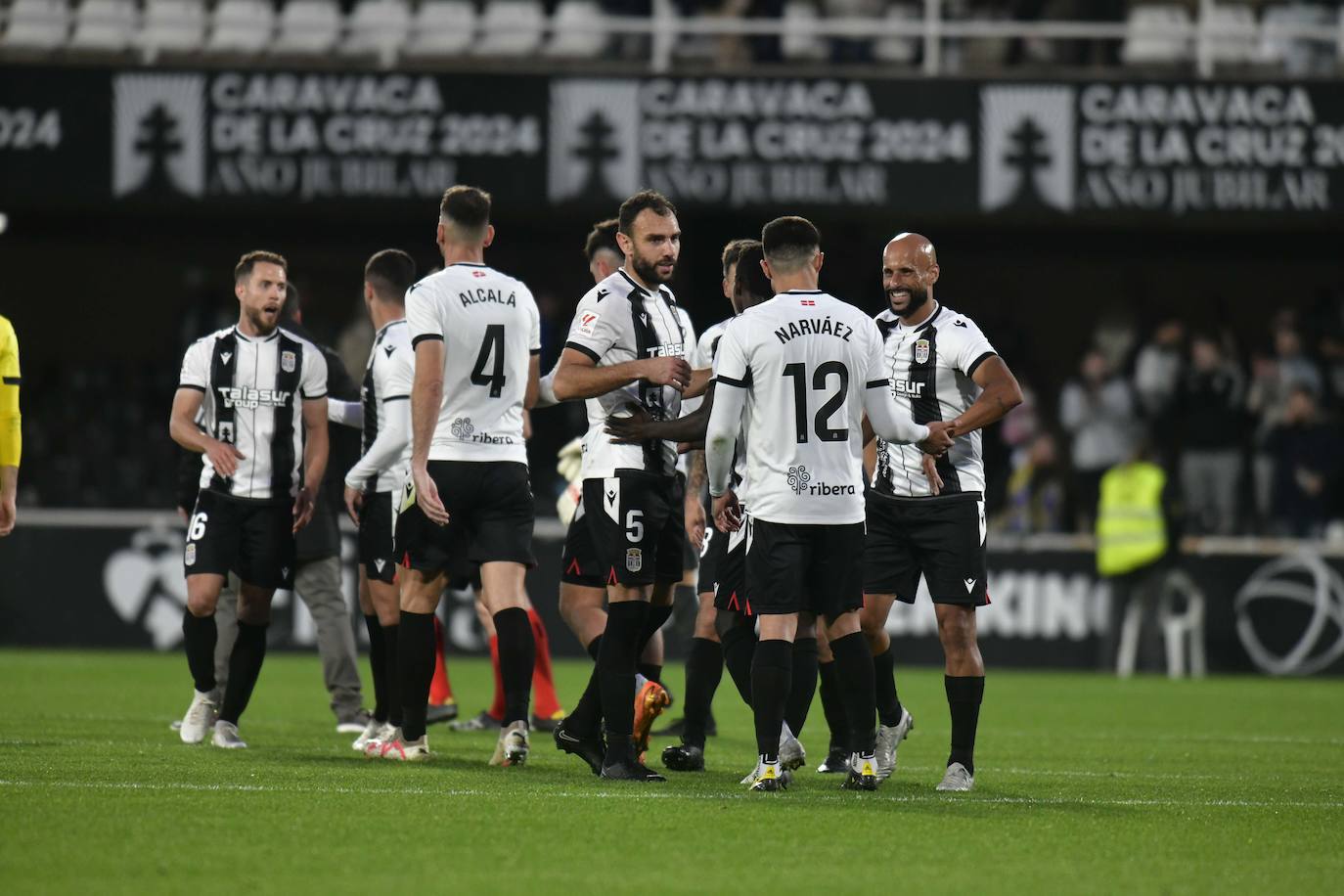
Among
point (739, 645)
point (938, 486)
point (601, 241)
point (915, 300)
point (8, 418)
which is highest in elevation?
point (601, 241)

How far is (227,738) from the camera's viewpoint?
8.82 meters

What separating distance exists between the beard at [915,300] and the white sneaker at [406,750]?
2812mm

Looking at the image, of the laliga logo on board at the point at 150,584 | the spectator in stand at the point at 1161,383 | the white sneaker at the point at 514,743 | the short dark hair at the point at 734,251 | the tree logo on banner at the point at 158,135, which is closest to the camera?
the white sneaker at the point at 514,743

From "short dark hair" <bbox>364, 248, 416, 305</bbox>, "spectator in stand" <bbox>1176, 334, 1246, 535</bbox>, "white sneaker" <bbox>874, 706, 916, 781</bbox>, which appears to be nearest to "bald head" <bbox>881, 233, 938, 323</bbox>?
"white sneaker" <bbox>874, 706, 916, 781</bbox>

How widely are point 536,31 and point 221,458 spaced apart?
11487 millimetres

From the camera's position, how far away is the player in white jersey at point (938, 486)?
7.44m

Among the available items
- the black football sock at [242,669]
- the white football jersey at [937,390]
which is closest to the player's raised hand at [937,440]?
the white football jersey at [937,390]

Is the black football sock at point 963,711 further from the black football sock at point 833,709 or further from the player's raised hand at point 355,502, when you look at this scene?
the player's raised hand at point 355,502

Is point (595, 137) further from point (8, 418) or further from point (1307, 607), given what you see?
point (8, 418)

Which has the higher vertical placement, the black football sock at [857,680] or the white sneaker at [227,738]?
the black football sock at [857,680]

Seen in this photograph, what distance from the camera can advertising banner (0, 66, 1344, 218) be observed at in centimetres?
1838

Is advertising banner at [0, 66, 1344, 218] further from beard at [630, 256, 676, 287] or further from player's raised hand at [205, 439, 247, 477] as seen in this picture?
beard at [630, 256, 676, 287]

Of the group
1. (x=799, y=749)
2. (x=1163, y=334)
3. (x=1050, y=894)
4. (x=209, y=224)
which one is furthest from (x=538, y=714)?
(x=209, y=224)

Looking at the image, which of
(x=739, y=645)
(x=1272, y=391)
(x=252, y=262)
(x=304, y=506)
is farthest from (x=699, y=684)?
(x=1272, y=391)
